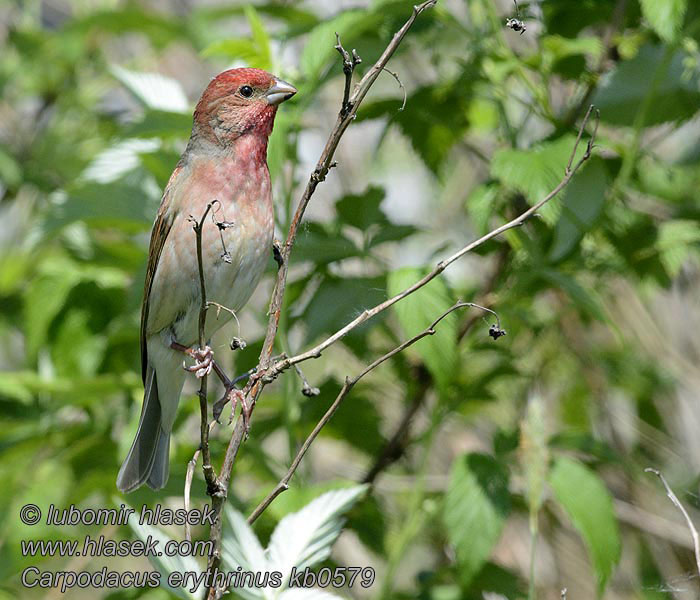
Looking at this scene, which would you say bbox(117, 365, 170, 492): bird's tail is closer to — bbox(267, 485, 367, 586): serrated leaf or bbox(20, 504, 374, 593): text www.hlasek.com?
bbox(20, 504, 374, 593): text www.hlasek.com

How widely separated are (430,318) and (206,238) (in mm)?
768

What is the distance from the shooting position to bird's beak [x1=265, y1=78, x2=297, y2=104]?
129 inches

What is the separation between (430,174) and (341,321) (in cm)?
116

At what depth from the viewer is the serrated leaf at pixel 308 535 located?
2.44 m

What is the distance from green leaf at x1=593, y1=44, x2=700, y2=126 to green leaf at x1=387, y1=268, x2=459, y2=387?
3.11 feet

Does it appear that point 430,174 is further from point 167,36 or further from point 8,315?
point 8,315

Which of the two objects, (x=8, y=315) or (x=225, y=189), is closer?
(x=225, y=189)

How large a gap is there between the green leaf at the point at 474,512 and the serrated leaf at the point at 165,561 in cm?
113

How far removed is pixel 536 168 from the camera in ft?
10.6

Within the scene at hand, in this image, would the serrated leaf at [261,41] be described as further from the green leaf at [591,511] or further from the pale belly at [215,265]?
the green leaf at [591,511]

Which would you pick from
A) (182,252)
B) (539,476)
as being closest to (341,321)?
(182,252)

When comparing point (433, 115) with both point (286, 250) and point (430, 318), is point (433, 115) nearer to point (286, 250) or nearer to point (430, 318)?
point (430, 318)

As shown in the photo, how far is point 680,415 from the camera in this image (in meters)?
5.02

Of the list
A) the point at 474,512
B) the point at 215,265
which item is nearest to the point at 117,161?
the point at 215,265
